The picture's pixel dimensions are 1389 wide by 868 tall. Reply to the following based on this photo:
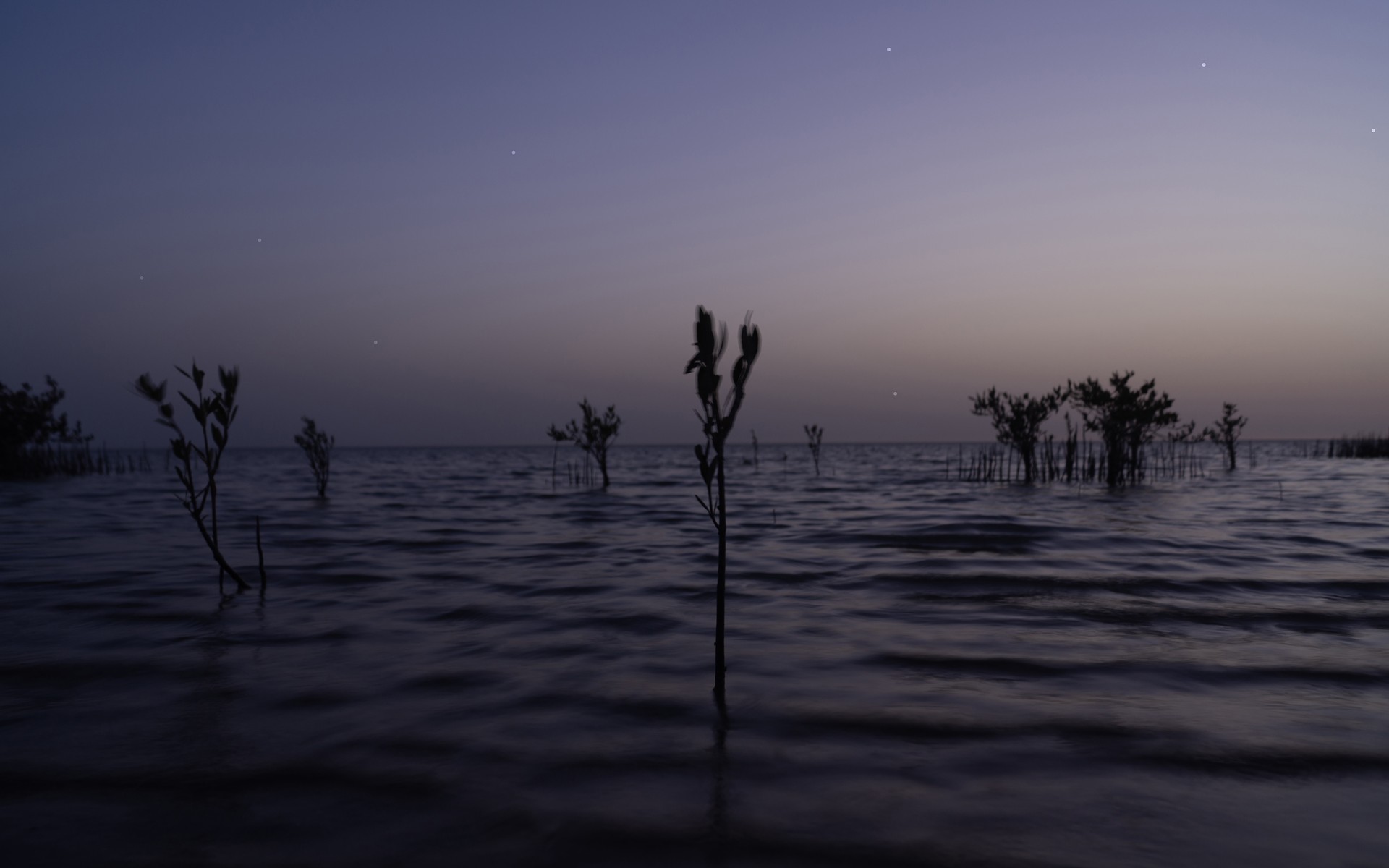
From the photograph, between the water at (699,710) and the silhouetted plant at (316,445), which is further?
the silhouetted plant at (316,445)

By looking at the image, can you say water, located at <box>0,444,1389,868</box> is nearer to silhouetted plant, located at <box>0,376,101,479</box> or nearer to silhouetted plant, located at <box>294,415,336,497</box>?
silhouetted plant, located at <box>294,415,336,497</box>

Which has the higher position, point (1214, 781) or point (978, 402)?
point (978, 402)

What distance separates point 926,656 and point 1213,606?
17.1ft

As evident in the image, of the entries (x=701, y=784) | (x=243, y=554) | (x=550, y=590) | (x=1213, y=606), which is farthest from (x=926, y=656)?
(x=243, y=554)

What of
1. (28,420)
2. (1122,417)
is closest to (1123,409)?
(1122,417)

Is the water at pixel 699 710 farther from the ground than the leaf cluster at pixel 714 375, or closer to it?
closer to it

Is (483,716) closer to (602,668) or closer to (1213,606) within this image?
(602,668)

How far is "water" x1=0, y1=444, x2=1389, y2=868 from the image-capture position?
415cm

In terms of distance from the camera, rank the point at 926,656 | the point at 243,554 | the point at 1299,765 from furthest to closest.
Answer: the point at 243,554, the point at 926,656, the point at 1299,765

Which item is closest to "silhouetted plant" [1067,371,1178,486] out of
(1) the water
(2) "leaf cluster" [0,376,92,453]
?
(1) the water

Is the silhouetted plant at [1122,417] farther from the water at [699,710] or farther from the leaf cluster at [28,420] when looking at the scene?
the leaf cluster at [28,420]

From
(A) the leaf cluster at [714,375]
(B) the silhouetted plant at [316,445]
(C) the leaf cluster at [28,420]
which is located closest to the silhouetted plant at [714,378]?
(A) the leaf cluster at [714,375]

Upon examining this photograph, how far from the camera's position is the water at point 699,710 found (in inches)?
163

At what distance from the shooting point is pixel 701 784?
4.75 meters
